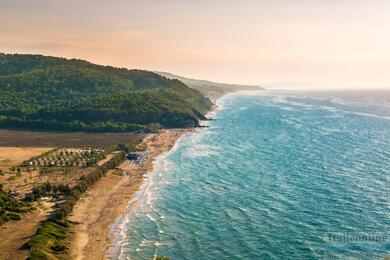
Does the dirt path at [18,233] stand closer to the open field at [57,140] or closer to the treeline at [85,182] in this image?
the treeline at [85,182]

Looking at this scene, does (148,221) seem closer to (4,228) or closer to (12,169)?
(4,228)

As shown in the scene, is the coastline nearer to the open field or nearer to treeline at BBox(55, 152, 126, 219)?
treeline at BBox(55, 152, 126, 219)

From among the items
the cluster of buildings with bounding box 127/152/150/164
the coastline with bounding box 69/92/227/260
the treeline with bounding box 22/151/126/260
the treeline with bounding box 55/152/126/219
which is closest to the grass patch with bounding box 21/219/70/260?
the treeline with bounding box 22/151/126/260

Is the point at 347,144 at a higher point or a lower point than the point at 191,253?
higher

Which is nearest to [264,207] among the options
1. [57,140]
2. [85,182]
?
[85,182]

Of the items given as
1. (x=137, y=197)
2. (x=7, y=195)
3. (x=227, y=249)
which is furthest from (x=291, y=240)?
(x=7, y=195)

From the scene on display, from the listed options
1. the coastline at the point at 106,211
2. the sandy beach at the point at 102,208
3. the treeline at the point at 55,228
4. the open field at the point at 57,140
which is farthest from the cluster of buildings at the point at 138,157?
the treeline at the point at 55,228

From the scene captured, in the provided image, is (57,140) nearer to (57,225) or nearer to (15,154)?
(15,154)
